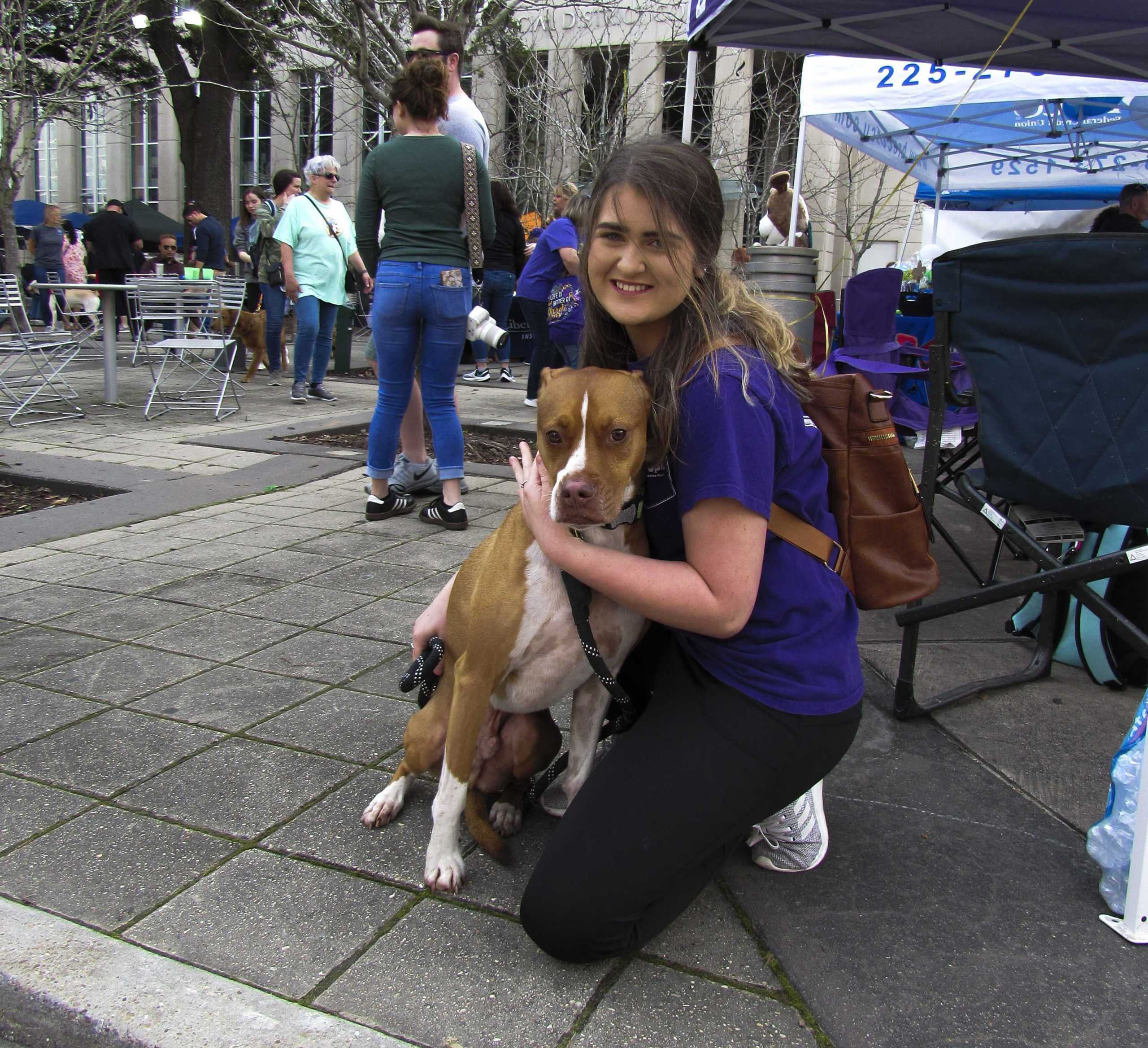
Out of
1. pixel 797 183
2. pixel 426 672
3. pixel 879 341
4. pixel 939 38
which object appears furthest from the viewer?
pixel 797 183

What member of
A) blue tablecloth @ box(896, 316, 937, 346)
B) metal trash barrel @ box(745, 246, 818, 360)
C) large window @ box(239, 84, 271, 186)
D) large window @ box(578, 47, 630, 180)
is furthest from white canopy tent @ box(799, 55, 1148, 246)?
large window @ box(239, 84, 271, 186)

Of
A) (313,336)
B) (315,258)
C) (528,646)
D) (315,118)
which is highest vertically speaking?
(315,118)

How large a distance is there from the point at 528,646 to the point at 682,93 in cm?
2005

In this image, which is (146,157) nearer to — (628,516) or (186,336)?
(186,336)

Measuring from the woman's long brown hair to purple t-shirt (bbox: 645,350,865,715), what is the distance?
0.04 m

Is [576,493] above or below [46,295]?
below

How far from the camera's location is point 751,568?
1879 millimetres

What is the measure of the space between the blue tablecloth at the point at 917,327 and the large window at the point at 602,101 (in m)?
6.76

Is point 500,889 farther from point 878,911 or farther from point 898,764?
point 898,764

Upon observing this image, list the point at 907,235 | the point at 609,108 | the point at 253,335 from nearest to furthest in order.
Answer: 1. the point at 253,335
2. the point at 907,235
3. the point at 609,108

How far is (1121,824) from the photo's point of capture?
2105 millimetres

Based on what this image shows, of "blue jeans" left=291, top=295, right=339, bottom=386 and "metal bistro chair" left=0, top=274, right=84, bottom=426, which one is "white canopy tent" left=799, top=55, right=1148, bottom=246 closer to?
"blue jeans" left=291, top=295, right=339, bottom=386

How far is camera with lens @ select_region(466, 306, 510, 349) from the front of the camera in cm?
491

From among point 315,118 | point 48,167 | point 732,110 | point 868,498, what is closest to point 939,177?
point 732,110
